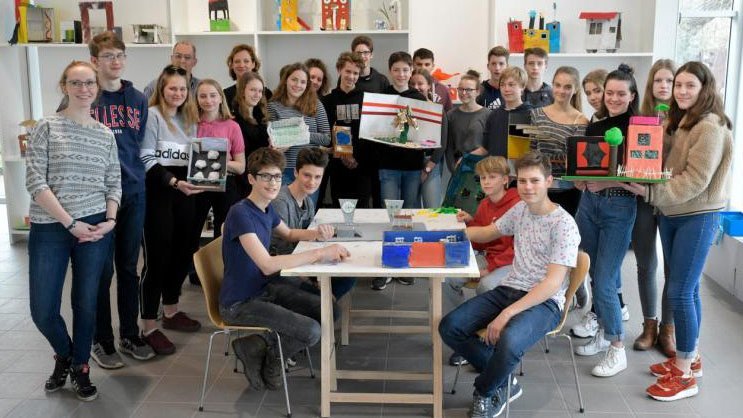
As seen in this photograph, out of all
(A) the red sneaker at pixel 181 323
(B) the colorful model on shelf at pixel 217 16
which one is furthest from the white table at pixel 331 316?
(B) the colorful model on shelf at pixel 217 16

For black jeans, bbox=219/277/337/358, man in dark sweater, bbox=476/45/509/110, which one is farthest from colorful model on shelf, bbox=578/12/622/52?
black jeans, bbox=219/277/337/358

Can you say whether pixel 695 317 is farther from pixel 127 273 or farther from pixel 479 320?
pixel 127 273

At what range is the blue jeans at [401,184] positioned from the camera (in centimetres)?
502

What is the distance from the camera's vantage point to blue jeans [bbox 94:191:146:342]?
363 cm

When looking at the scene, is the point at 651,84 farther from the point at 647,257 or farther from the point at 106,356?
the point at 106,356

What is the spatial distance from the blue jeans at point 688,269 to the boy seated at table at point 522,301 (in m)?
0.64

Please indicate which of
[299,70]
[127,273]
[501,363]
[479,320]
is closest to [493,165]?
[479,320]

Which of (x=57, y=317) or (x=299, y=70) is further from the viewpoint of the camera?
(x=299, y=70)

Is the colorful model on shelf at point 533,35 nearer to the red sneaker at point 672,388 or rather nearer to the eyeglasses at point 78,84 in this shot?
the red sneaker at point 672,388

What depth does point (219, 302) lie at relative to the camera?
3301 mm

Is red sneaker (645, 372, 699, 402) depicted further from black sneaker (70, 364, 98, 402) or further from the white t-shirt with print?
black sneaker (70, 364, 98, 402)

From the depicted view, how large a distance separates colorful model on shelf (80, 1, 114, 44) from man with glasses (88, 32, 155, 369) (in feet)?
9.70

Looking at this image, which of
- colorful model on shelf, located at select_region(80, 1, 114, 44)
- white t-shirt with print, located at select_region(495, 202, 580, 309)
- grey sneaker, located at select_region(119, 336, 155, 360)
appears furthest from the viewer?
colorful model on shelf, located at select_region(80, 1, 114, 44)

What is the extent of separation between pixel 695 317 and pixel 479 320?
1.09 meters
